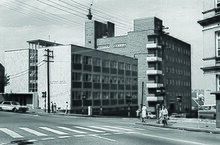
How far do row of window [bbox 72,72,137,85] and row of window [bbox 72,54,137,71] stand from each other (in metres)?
2.23

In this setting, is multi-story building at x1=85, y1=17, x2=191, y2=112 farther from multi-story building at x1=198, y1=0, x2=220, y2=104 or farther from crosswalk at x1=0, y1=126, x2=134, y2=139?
crosswalk at x1=0, y1=126, x2=134, y2=139

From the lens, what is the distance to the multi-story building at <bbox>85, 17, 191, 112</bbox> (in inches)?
2985

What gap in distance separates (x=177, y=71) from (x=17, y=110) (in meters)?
53.0

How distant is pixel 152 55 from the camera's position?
76250 mm

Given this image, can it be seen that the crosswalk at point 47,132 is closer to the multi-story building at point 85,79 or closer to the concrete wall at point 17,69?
the multi-story building at point 85,79

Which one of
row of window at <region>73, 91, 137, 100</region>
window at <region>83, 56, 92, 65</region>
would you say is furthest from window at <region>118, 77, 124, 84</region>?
window at <region>83, 56, 92, 65</region>

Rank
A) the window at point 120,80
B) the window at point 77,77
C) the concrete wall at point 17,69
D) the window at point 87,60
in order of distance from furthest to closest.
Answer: the window at point 120,80
the concrete wall at point 17,69
the window at point 87,60
the window at point 77,77

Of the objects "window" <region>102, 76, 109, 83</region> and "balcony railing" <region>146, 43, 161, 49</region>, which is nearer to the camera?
"window" <region>102, 76, 109, 83</region>

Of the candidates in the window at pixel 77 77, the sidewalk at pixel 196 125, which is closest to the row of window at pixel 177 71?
the window at pixel 77 77

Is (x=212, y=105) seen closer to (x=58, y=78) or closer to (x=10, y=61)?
(x=58, y=78)

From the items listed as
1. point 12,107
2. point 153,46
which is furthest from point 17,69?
point 153,46

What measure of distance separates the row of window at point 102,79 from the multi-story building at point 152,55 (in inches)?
182

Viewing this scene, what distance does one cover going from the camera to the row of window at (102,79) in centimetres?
5531

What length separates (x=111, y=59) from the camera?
65.4 meters
